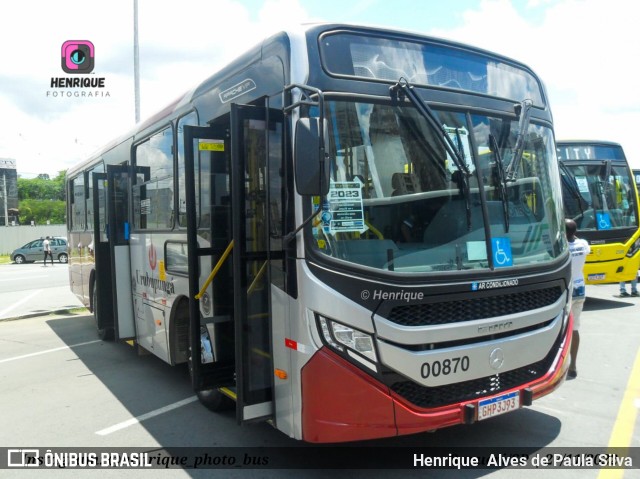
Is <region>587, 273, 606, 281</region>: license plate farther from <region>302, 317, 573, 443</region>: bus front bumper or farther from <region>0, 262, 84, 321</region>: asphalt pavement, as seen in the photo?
<region>0, 262, 84, 321</region>: asphalt pavement

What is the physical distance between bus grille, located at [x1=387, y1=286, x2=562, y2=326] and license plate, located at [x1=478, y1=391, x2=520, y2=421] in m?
0.60

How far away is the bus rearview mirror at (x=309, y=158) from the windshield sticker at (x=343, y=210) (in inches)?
9.1

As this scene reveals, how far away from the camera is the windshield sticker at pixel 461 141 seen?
4105 mm

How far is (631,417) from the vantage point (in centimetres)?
531

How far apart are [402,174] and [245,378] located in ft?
6.09

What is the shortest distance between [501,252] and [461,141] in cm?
86

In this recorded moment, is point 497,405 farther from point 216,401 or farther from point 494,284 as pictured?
point 216,401

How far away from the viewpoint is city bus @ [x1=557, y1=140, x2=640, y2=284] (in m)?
11.5

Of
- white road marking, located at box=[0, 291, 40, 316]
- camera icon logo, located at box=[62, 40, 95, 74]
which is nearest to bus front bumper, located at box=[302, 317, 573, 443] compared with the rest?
white road marking, located at box=[0, 291, 40, 316]

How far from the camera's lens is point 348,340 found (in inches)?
146

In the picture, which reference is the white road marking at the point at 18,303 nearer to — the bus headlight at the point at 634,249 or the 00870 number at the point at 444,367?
the 00870 number at the point at 444,367

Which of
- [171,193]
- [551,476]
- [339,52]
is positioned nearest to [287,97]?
[339,52]

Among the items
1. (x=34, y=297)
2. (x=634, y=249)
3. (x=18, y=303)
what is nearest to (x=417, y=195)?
(x=634, y=249)

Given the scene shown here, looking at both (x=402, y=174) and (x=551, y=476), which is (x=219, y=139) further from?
(x=551, y=476)
